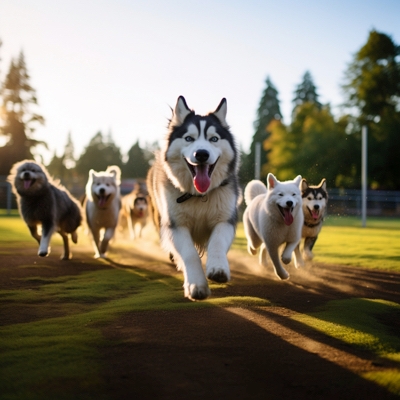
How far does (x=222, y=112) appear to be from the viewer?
5539 mm

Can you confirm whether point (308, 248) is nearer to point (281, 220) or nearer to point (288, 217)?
point (281, 220)

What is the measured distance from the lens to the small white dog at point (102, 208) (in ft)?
30.0

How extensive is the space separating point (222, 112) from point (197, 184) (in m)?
1.11

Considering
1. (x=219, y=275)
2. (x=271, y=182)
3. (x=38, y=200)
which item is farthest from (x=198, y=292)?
(x=38, y=200)

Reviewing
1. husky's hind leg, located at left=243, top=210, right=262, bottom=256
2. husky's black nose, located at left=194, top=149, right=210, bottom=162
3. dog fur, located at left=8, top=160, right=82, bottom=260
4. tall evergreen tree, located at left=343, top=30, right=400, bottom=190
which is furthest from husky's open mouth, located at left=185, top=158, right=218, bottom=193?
tall evergreen tree, located at left=343, top=30, right=400, bottom=190

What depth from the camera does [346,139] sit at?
40.2 meters

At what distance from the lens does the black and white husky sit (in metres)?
4.82

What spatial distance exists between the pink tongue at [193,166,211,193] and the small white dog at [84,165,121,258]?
4497 mm

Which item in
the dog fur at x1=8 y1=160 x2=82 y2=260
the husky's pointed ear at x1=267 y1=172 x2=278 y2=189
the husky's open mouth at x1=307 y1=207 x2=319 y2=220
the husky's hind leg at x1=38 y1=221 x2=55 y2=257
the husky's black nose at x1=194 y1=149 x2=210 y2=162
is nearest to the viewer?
the husky's black nose at x1=194 y1=149 x2=210 y2=162

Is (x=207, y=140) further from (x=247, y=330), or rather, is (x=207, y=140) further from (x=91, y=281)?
(x=91, y=281)

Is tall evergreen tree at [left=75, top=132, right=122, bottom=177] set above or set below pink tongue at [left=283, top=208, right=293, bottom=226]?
above

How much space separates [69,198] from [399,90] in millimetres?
42219

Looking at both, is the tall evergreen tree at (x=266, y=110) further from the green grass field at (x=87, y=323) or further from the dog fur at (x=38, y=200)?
the green grass field at (x=87, y=323)

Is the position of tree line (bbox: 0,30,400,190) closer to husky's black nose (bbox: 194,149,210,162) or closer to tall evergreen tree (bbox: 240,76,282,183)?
tall evergreen tree (bbox: 240,76,282,183)
